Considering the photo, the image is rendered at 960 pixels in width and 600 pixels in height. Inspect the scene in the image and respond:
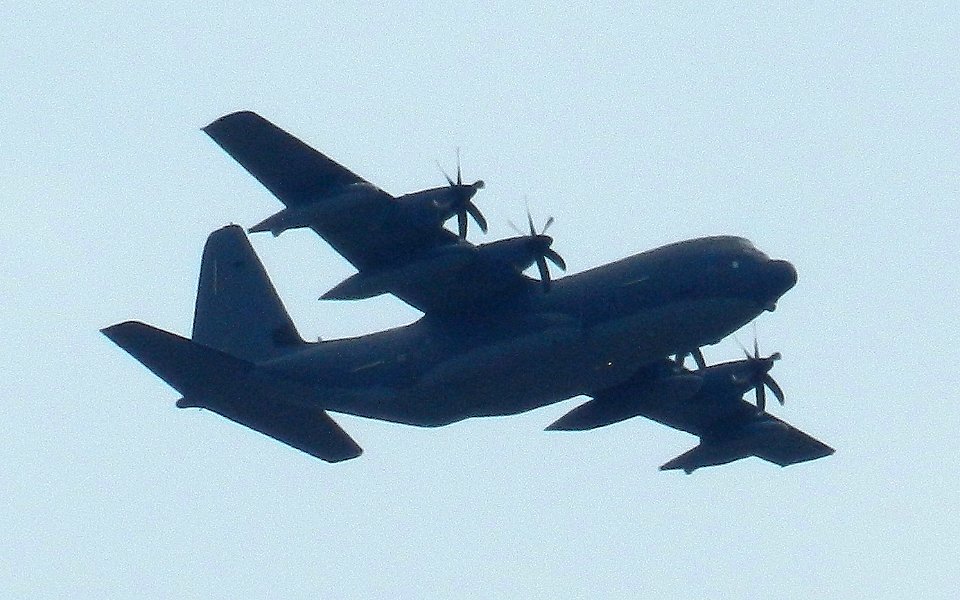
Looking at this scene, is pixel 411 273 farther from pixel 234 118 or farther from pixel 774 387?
pixel 774 387

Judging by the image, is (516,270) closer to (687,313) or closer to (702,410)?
(687,313)

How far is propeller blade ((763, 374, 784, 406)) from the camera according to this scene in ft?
147

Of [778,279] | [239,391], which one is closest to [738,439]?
[778,279]

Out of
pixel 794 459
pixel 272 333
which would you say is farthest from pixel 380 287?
pixel 794 459

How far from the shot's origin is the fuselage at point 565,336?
39.2m

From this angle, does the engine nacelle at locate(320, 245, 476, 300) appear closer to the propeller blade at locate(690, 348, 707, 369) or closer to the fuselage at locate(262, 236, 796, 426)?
the fuselage at locate(262, 236, 796, 426)

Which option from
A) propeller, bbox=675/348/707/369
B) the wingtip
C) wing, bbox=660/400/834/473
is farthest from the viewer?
wing, bbox=660/400/834/473

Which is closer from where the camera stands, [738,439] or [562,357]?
[562,357]

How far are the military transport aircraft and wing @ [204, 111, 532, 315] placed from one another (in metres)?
0.03

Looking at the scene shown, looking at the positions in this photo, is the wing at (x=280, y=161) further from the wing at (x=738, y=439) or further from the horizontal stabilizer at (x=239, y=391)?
the wing at (x=738, y=439)

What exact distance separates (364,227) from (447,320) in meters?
3.65

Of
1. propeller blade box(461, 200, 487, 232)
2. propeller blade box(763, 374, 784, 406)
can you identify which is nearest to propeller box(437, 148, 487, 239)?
propeller blade box(461, 200, 487, 232)

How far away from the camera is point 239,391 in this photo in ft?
135

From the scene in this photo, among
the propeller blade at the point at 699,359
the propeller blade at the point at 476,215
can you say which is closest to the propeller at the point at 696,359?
the propeller blade at the point at 699,359
